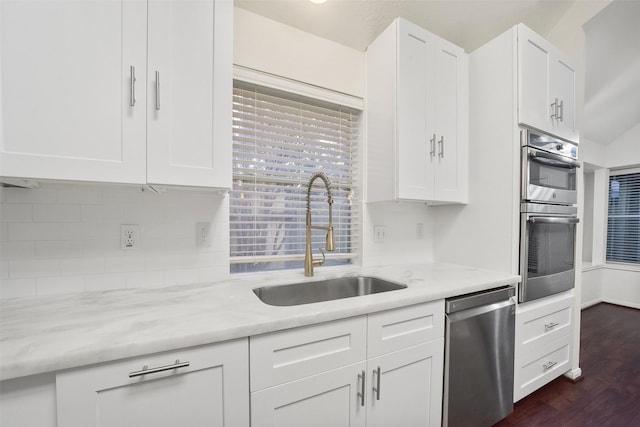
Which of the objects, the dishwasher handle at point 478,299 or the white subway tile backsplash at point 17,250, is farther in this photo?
the dishwasher handle at point 478,299

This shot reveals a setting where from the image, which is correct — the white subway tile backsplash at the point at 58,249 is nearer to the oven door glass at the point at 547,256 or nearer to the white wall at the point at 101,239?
the white wall at the point at 101,239

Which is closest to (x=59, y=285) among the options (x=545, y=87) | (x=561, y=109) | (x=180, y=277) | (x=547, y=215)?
(x=180, y=277)

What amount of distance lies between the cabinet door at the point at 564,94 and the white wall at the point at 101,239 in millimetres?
2356

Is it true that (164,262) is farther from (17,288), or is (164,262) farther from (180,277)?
(17,288)

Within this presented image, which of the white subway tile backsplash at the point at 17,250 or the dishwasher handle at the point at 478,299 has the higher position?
the white subway tile backsplash at the point at 17,250

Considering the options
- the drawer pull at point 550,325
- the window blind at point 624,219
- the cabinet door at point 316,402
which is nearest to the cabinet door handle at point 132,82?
the cabinet door at point 316,402

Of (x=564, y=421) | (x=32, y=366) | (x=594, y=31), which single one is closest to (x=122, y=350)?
(x=32, y=366)

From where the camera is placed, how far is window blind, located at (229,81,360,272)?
1651 mm

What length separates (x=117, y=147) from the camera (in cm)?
100

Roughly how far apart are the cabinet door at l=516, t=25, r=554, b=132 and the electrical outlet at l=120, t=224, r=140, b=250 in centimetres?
227

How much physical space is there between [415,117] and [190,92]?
1.28 m

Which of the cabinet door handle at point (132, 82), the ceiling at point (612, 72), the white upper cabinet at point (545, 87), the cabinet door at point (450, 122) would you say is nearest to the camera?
the cabinet door handle at point (132, 82)

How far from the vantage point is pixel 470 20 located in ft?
6.56

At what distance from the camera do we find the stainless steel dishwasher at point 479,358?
1371 mm
